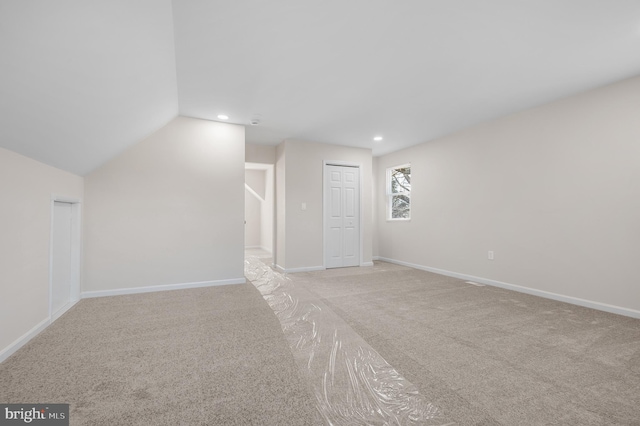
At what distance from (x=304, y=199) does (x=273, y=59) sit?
2816mm

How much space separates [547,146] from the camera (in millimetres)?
3312

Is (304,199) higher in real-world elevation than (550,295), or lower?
higher

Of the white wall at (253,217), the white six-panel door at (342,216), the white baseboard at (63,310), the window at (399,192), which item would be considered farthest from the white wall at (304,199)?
the white wall at (253,217)

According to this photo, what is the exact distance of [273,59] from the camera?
2371 mm

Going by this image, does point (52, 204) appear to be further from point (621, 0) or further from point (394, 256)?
point (394, 256)

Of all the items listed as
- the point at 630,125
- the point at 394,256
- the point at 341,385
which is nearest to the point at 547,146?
the point at 630,125

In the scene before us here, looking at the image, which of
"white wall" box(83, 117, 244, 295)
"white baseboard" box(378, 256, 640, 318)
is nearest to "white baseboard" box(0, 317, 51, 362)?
"white wall" box(83, 117, 244, 295)

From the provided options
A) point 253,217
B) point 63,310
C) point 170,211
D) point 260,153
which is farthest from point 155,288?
point 253,217

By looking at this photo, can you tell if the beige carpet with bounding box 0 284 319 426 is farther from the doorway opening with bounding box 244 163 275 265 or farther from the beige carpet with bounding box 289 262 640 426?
the doorway opening with bounding box 244 163 275 265

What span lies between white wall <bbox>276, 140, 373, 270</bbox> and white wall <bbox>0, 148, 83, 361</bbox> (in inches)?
119

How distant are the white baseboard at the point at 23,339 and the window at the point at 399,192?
528cm

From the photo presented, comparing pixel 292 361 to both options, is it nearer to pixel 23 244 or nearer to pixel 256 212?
pixel 23 244

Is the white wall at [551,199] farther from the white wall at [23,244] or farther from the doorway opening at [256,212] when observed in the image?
the white wall at [23,244]

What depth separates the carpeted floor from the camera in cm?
138
